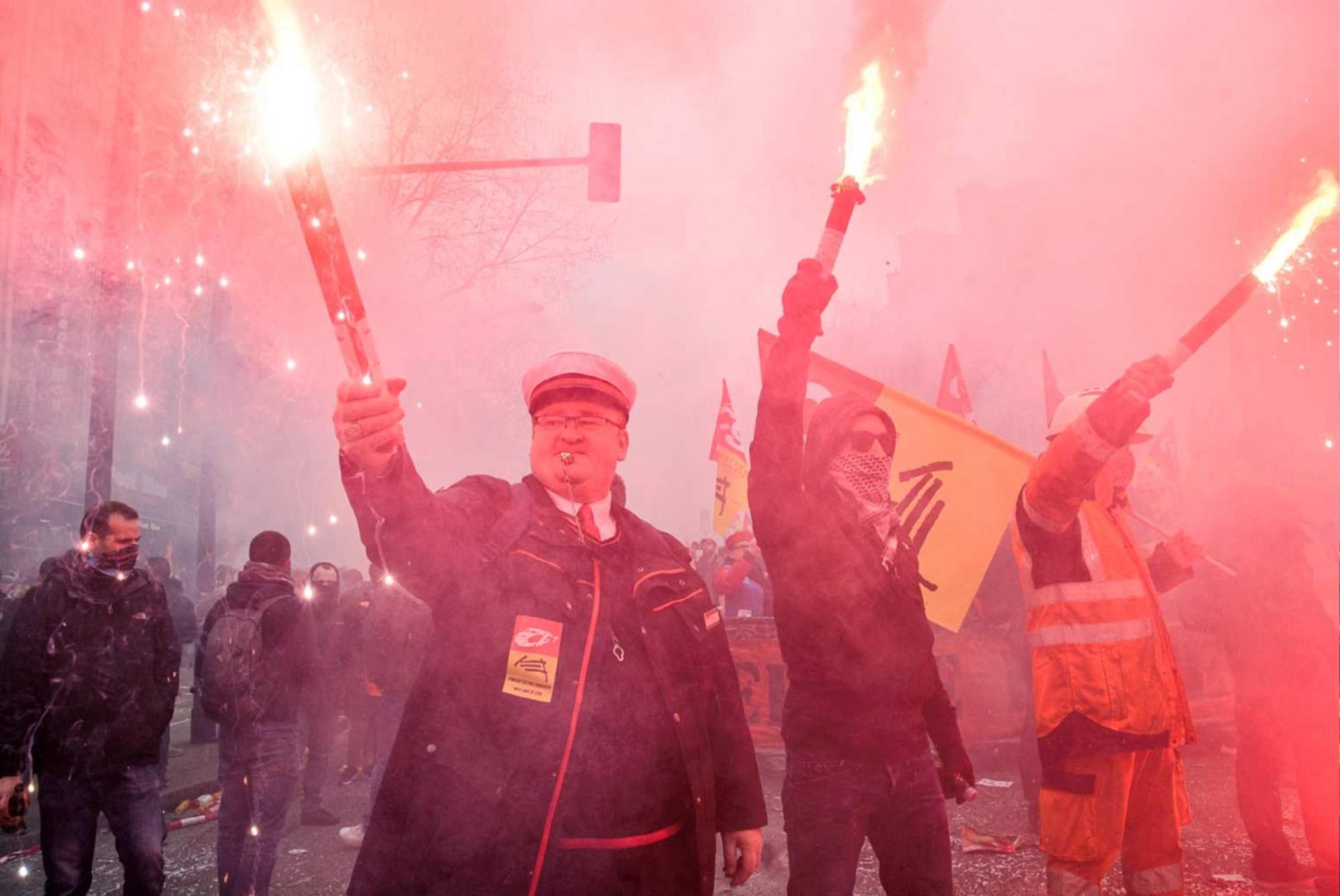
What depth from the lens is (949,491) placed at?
5.21 m

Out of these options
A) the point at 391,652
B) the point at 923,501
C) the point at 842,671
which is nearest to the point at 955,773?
the point at 842,671

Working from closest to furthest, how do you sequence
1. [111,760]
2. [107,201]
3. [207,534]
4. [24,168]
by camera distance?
[111,760] < [107,201] < [24,168] < [207,534]

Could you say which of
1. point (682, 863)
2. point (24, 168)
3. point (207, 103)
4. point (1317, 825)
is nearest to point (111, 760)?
point (682, 863)

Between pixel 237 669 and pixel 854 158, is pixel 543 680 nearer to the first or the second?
pixel 854 158

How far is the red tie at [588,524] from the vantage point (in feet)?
7.52

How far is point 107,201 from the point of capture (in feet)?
24.1

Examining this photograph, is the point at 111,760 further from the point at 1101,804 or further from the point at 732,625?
the point at 732,625

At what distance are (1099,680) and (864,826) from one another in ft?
3.63

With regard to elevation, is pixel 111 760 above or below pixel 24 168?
below

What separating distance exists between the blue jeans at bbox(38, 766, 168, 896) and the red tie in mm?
3463

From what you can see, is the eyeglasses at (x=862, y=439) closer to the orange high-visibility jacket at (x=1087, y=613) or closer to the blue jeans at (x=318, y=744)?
the orange high-visibility jacket at (x=1087, y=613)

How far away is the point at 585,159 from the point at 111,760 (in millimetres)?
6822

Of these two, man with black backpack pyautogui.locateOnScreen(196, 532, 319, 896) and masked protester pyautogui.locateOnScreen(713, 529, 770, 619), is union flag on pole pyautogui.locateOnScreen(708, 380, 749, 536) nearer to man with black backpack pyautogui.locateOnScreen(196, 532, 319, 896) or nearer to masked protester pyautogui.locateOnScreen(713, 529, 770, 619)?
masked protester pyautogui.locateOnScreen(713, 529, 770, 619)

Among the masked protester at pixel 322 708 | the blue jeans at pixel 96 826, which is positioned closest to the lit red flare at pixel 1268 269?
the blue jeans at pixel 96 826
